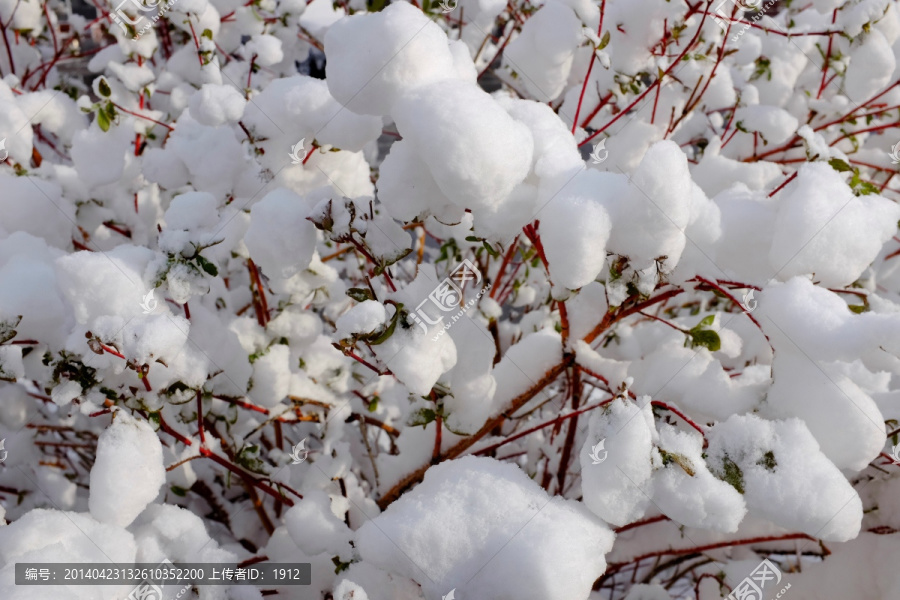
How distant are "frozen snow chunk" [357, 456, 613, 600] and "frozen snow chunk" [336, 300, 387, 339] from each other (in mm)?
206

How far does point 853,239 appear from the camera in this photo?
2.24 ft

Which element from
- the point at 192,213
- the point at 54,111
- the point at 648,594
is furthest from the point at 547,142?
the point at 54,111

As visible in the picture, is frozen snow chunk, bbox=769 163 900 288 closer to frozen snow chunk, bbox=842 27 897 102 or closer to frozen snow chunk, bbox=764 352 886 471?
frozen snow chunk, bbox=764 352 886 471

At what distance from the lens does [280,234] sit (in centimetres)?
74

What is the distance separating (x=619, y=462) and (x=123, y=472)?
544 millimetres

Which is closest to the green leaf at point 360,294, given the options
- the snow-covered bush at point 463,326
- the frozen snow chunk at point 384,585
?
the snow-covered bush at point 463,326

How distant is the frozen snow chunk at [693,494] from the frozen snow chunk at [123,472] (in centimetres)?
57

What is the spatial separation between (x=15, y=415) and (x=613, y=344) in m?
1.12

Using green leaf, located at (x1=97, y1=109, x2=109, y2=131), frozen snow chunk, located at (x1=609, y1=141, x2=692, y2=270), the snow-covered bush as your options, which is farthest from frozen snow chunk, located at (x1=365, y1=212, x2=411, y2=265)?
green leaf, located at (x1=97, y1=109, x2=109, y2=131)

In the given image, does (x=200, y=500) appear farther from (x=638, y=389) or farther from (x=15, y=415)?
(x=638, y=389)

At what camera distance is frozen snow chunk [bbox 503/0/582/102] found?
1.07 m

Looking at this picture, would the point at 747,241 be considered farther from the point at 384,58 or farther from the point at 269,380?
the point at 269,380

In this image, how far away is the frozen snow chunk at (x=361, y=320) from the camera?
0.65 meters

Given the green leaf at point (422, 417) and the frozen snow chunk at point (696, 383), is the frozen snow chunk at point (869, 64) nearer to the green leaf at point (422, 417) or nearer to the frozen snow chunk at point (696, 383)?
the frozen snow chunk at point (696, 383)
